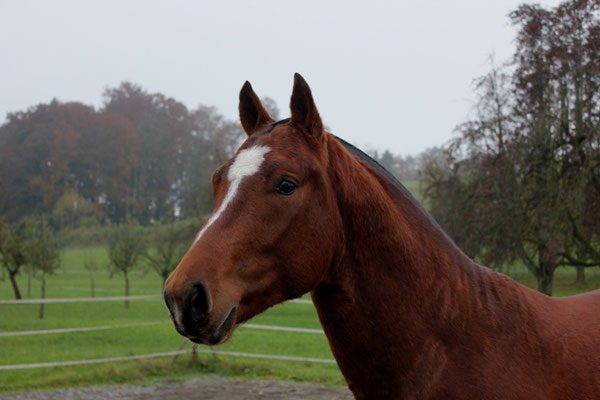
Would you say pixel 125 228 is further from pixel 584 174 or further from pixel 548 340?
pixel 548 340

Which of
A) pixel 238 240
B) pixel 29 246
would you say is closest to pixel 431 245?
pixel 238 240

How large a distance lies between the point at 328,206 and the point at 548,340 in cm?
102

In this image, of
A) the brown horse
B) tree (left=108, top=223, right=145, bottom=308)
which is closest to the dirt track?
the brown horse

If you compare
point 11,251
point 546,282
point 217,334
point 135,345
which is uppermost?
point 217,334

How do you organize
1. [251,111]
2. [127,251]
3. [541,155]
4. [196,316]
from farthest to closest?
[127,251]
[541,155]
[251,111]
[196,316]

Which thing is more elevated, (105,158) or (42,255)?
(105,158)

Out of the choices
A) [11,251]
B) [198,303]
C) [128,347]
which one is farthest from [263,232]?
[11,251]

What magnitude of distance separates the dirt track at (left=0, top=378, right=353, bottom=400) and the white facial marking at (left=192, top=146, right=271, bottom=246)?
5725mm

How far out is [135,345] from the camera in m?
12.5

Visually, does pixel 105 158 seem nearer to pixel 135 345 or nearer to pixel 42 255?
pixel 42 255

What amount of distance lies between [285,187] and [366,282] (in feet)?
1.58

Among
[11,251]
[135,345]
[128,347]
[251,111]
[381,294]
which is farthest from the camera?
[11,251]

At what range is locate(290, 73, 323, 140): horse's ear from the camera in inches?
78.5

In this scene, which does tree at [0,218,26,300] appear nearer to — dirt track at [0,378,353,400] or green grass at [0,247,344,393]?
green grass at [0,247,344,393]
